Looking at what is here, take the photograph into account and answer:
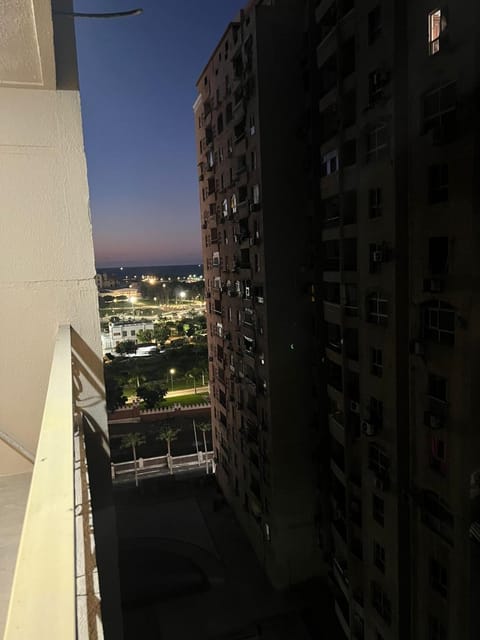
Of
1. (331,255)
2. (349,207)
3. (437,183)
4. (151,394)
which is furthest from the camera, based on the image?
(151,394)

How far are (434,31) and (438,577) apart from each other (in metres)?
6.69

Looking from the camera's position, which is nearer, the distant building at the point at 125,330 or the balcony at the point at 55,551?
the balcony at the point at 55,551

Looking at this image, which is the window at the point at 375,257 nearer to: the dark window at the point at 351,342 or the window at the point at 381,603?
the dark window at the point at 351,342

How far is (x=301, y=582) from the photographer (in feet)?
31.9

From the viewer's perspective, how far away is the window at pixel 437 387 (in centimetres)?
511

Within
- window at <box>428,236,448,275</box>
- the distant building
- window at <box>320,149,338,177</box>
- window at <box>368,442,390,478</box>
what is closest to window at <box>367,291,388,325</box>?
window at <box>428,236,448,275</box>

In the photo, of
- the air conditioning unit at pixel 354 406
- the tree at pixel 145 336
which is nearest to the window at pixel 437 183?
the air conditioning unit at pixel 354 406

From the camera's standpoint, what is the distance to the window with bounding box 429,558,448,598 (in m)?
5.35

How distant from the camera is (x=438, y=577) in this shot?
5.47m

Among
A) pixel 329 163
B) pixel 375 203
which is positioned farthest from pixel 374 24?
pixel 375 203

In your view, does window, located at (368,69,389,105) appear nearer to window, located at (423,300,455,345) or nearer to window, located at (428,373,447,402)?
window, located at (423,300,455,345)

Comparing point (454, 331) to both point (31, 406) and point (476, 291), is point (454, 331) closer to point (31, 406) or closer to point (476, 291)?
point (476, 291)

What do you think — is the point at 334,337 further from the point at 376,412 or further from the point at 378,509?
the point at 378,509

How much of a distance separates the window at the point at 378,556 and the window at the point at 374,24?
7.37m
